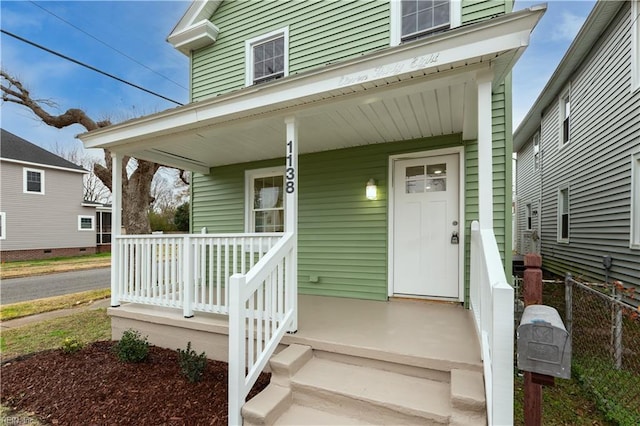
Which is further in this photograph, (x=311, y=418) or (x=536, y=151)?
(x=536, y=151)

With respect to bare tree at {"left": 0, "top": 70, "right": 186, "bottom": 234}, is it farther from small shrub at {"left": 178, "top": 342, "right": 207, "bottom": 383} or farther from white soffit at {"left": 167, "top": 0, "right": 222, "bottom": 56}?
small shrub at {"left": 178, "top": 342, "right": 207, "bottom": 383}

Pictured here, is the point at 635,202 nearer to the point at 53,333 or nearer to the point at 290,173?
the point at 290,173

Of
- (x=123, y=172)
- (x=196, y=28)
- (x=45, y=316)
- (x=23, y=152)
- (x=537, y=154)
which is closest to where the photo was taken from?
(x=45, y=316)

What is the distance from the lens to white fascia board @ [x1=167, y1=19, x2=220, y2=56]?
6000 mm

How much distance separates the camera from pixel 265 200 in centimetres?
577

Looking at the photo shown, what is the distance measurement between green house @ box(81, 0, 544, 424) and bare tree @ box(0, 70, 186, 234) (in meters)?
6.99

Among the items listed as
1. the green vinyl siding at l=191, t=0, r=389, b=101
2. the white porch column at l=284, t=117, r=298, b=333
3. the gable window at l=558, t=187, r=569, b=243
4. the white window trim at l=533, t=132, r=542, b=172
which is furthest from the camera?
the white window trim at l=533, t=132, r=542, b=172

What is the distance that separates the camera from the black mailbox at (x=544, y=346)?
1387 mm

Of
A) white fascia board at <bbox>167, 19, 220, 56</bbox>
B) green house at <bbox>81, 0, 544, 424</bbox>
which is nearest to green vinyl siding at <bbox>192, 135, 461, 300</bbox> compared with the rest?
green house at <bbox>81, 0, 544, 424</bbox>

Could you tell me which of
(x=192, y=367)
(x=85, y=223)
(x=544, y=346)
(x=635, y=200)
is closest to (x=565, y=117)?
(x=635, y=200)

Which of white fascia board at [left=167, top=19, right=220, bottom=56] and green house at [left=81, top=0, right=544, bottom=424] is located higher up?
white fascia board at [left=167, top=19, right=220, bottom=56]

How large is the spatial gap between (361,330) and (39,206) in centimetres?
1871

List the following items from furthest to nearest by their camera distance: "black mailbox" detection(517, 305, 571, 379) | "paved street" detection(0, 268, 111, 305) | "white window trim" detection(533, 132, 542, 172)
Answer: "white window trim" detection(533, 132, 542, 172), "paved street" detection(0, 268, 111, 305), "black mailbox" detection(517, 305, 571, 379)

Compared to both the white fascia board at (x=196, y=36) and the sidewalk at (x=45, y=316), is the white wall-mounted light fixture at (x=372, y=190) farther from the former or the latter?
the sidewalk at (x=45, y=316)
